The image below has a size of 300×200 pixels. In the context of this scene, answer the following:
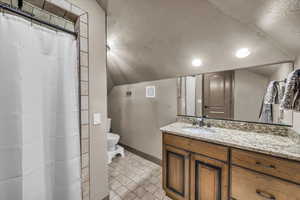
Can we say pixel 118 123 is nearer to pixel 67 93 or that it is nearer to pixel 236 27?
pixel 67 93

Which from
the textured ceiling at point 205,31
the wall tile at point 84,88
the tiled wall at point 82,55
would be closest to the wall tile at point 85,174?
the tiled wall at point 82,55

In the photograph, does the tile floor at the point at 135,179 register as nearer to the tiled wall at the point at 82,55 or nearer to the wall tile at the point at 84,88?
the tiled wall at the point at 82,55

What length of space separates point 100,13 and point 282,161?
2085 millimetres

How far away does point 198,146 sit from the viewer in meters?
1.26

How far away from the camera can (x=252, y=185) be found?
973 mm

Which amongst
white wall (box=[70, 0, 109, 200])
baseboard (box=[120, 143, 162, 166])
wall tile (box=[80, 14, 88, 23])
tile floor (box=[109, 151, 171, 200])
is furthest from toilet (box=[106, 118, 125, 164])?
wall tile (box=[80, 14, 88, 23])

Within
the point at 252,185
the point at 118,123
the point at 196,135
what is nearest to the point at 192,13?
the point at 196,135

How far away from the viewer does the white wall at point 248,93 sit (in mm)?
1461

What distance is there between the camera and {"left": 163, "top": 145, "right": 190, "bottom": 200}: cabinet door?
1.36m

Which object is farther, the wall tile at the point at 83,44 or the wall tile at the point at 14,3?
the wall tile at the point at 83,44

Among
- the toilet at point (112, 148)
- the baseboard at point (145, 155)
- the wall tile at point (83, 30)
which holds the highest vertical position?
the wall tile at point (83, 30)

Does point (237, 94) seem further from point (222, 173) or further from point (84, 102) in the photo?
point (84, 102)

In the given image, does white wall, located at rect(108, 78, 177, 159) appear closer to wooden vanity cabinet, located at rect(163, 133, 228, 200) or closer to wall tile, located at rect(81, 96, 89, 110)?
wooden vanity cabinet, located at rect(163, 133, 228, 200)

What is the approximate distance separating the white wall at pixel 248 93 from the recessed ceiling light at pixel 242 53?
22cm
